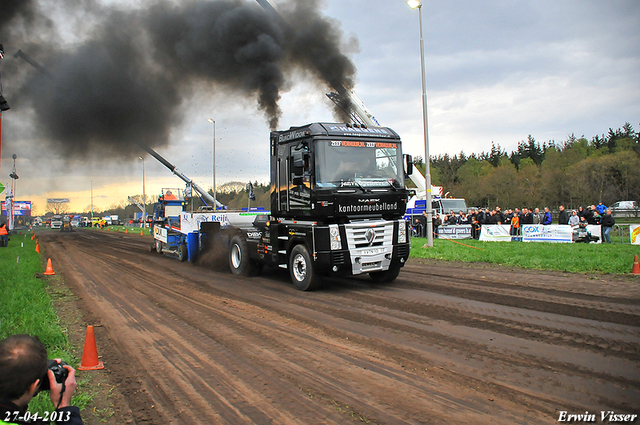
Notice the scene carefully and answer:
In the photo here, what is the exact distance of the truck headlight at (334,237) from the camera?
28.8ft

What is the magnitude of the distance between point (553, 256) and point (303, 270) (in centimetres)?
850

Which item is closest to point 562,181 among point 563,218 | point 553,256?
point 563,218

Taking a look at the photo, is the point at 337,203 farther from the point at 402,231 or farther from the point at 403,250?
the point at 403,250

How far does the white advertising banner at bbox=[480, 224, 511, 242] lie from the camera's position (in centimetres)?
2038

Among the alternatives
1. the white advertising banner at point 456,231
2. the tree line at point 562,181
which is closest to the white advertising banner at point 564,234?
the white advertising banner at point 456,231

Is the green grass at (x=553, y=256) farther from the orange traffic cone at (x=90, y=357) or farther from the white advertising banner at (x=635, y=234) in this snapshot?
the orange traffic cone at (x=90, y=357)

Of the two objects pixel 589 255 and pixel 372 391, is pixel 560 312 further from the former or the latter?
pixel 589 255

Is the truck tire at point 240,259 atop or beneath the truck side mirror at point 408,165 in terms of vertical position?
beneath

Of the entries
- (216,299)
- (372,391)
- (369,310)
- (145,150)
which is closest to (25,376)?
(372,391)

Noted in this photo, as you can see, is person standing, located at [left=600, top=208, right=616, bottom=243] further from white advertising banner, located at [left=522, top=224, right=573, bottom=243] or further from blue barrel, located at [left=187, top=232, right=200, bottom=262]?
blue barrel, located at [left=187, top=232, right=200, bottom=262]

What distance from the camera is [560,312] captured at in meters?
6.82

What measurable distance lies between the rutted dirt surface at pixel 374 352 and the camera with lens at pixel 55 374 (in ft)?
5.28

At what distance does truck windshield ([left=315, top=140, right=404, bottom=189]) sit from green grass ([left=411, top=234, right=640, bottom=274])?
5724 mm

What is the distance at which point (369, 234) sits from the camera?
9172mm
